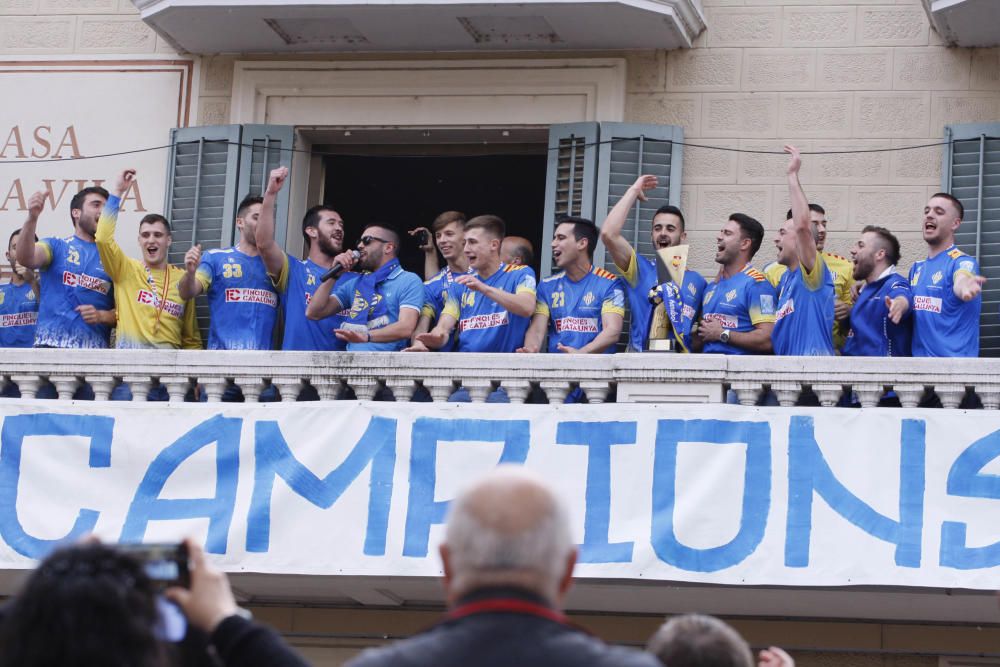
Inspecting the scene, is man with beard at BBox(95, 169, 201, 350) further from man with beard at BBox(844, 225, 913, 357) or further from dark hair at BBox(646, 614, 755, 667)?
dark hair at BBox(646, 614, 755, 667)

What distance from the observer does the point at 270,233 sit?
11.4m

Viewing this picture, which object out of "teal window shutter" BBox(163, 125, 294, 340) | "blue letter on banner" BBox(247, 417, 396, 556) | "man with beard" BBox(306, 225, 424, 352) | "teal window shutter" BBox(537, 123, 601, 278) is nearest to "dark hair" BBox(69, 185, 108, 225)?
"teal window shutter" BBox(163, 125, 294, 340)

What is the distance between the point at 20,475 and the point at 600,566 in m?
3.52

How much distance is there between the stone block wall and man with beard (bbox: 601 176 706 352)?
1.50 metres

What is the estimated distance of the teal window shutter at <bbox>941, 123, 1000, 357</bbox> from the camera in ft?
40.4

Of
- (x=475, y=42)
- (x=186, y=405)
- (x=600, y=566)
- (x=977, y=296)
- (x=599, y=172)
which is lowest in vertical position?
(x=600, y=566)

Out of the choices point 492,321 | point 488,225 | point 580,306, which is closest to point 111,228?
point 488,225

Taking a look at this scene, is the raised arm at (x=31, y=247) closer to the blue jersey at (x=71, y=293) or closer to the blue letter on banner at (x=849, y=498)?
the blue jersey at (x=71, y=293)

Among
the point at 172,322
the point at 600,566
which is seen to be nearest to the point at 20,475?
the point at 172,322

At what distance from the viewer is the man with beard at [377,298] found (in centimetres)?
1102

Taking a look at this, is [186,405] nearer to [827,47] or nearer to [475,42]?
[475,42]

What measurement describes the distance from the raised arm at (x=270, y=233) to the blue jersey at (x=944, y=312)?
4.02 meters

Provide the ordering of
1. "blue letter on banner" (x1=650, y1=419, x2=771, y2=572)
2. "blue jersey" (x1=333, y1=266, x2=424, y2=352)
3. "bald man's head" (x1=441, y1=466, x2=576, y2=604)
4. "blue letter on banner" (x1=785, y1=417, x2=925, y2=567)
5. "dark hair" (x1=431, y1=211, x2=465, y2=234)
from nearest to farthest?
"bald man's head" (x1=441, y1=466, x2=576, y2=604), "blue letter on banner" (x1=785, y1=417, x2=925, y2=567), "blue letter on banner" (x1=650, y1=419, x2=771, y2=572), "blue jersey" (x1=333, y1=266, x2=424, y2=352), "dark hair" (x1=431, y1=211, x2=465, y2=234)

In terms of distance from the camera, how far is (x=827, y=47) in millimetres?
12953
